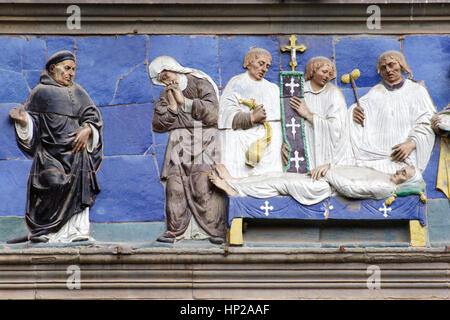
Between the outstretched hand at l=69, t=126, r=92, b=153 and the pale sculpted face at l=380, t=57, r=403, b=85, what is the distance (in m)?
2.97

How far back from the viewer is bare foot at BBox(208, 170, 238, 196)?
29.5ft

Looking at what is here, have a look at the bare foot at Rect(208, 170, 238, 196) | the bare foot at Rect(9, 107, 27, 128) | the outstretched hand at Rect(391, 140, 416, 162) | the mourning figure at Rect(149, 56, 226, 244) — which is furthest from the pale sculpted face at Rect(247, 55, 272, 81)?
the bare foot at Rect(9, 107, 27, 128)

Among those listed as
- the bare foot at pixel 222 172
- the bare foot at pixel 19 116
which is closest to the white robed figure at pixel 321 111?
the bare foot at pixel 222 172

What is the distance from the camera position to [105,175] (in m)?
9.19

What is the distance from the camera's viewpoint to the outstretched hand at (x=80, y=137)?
30.2 ft

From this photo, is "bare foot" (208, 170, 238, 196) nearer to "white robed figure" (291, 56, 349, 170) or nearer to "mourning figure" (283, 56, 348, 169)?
"mourning figure" (283, 56, 348, 169)

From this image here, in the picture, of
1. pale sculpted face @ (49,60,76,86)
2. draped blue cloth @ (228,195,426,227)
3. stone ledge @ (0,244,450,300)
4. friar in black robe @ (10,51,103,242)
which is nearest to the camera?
stone ledge @ (0,244,450,300)

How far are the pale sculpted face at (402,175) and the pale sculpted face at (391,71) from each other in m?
0.93

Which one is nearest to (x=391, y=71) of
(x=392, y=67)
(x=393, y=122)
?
(x=392, y=67)

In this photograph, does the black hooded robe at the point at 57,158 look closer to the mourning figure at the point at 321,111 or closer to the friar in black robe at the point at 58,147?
the friar in black robe at the point at 58,147

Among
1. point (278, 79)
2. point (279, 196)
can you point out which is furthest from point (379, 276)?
point (278, 79)
